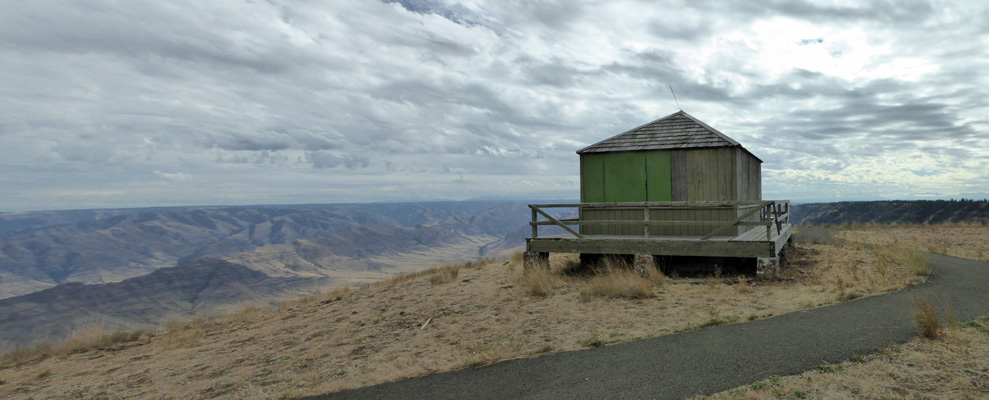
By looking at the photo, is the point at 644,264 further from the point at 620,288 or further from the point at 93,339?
the point at 93,339

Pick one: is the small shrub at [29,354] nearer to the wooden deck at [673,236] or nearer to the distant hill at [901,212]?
the wooden deck at [673,236]

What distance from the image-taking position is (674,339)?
676cm

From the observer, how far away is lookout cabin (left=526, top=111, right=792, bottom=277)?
1220 centimetres

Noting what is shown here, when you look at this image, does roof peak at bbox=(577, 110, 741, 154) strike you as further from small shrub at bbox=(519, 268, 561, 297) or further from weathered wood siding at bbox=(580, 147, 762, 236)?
small shrub at bbox=(519, 268, 561, 297)

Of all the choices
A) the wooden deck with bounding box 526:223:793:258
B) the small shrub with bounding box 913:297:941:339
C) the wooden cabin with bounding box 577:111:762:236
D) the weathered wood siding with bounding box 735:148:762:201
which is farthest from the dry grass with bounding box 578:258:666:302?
the weathered wood siding with bounding box 735:148:762:201

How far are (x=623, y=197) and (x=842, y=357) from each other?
28.6ft

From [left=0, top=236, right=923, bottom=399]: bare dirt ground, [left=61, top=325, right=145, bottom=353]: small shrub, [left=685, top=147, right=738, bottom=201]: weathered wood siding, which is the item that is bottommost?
[left=61, top=325, right=145, bottom=353]: small shrub

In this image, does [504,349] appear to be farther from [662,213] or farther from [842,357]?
[662,213]

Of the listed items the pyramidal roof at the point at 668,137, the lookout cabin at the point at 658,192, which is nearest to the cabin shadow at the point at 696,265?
the lookout cabin at the point at 658,192

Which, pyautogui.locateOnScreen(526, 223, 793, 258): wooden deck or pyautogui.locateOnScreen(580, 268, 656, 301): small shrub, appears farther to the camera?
pyautogui.locateOnScreen(526, 223, 793, 258): wooden deck

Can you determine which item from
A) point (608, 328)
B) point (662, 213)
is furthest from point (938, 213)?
point (608, 328)

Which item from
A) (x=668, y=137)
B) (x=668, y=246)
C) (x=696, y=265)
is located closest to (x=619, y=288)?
(x=668, y=246)

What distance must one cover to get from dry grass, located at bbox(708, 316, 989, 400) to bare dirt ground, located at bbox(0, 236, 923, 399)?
2277mm

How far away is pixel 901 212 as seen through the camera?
96375 millimetres
